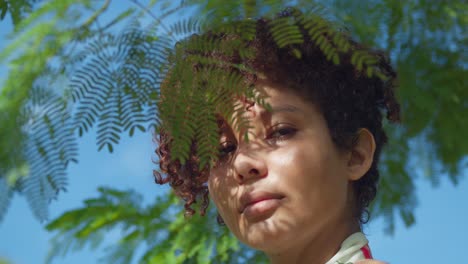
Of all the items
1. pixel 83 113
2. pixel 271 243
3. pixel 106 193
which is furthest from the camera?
pixel 106 193

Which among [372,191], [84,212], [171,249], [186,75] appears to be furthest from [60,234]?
[186,75]

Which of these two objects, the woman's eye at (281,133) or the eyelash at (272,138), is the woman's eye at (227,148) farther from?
the woman's eye at (281,133)

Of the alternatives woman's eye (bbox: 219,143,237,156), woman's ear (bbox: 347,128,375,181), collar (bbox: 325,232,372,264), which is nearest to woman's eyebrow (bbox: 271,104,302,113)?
woman's eye (bbox: 219,143,237,156)

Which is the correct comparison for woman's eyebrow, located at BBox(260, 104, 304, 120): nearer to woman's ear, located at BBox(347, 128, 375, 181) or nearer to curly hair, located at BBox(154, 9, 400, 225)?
curly hair, located at BBox(154, 9, 400, 225)

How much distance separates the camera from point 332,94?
232cm

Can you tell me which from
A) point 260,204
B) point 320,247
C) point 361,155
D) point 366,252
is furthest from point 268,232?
point 361,155

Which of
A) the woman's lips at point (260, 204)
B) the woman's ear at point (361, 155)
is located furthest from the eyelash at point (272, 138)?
the woman's ear at point (361, 155)

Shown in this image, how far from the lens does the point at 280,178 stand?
6.77 feet

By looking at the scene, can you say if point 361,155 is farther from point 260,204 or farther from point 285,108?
point 260,204

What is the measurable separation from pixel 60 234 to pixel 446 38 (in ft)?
7.10

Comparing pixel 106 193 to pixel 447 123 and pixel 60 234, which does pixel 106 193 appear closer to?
pixel 60 234

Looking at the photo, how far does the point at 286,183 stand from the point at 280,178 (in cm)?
2

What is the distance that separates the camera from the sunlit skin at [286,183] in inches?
81.4

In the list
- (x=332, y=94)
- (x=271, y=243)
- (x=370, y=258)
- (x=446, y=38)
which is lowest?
(x=370, y=258)
